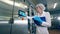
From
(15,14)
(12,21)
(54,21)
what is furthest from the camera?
(54,21)

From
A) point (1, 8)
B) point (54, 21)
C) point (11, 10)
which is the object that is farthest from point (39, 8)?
point (54, 21)

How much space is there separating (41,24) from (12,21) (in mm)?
681

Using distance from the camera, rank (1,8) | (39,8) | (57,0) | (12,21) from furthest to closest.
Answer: (57,0) → (39,8) → (12,21) → (1,8)

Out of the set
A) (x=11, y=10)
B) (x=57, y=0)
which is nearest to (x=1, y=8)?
(x=11, y=10)

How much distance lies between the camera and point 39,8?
224 cm

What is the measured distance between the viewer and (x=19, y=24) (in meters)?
2.02

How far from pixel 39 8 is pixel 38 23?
0.27m

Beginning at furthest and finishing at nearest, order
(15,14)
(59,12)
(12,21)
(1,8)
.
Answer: (59,12)
(15,14)
(12,21)
(1,8)

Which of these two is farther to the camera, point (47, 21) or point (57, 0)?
point (57, 0)

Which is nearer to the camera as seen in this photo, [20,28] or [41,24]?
[20,28]

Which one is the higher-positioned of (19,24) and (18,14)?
(18,14)

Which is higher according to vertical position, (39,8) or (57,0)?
(57,0)

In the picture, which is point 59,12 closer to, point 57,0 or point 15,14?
point 57,0

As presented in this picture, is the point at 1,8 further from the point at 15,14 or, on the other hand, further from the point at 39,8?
the point at 39,8
